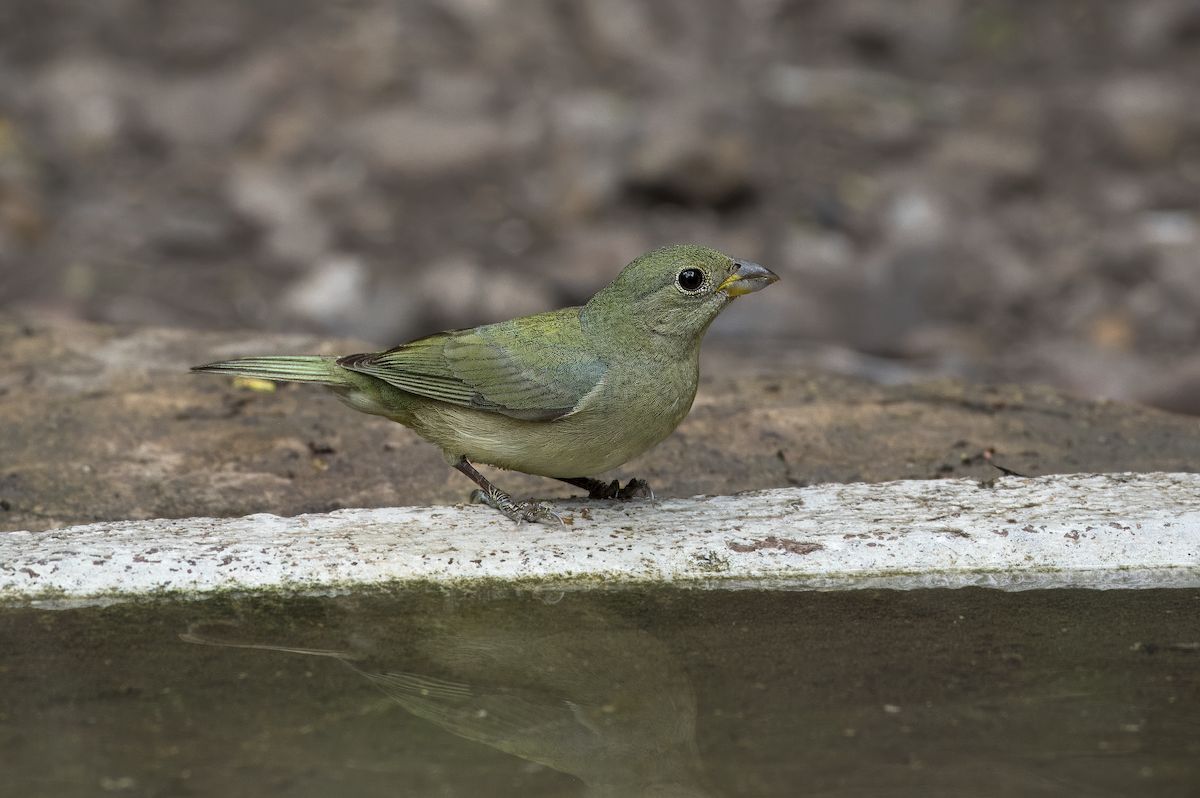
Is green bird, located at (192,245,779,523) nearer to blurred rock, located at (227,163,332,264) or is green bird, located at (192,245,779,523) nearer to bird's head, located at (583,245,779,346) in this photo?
bird's head, located at (583,245,779,346)

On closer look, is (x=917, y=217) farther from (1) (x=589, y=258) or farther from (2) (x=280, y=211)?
(2) (x=280, y=211)

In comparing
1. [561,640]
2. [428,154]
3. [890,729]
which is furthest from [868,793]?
[428,154]

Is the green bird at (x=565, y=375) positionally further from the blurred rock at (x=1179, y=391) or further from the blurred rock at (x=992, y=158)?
the blurred rock at (x=992, y=158)

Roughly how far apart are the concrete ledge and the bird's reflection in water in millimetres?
171

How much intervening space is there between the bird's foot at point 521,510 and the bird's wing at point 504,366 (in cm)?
27

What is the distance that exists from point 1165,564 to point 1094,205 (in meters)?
6.55

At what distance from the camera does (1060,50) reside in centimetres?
1134

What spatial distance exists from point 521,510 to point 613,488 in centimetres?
55

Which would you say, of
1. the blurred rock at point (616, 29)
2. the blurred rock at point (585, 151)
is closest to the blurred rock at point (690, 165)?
the blurred rock at point (585, 151)

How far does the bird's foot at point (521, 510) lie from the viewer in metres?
3.97

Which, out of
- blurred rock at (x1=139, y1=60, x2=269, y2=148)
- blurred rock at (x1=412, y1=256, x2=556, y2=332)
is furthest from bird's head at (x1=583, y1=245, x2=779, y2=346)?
blurred rock at (x1=139, y1=60, x2=269, y2=148)

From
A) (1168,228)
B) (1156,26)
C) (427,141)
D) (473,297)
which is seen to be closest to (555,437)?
(473,297)

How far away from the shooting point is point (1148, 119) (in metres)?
9.83

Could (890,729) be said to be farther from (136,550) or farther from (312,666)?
(136,550)
